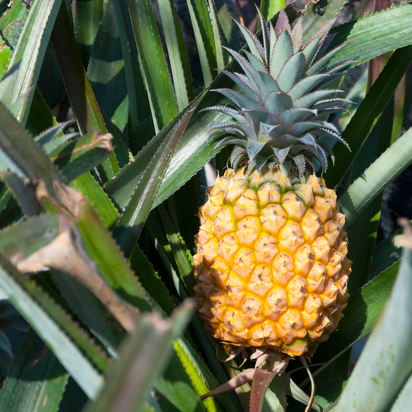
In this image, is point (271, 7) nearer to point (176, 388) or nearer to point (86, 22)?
point (86, 22)

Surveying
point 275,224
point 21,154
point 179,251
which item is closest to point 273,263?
point 275,224

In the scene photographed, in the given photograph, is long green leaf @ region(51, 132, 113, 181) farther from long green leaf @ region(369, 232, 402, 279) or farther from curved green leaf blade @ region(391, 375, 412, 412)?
long green leaf @ region(369, 232, 402, 279)

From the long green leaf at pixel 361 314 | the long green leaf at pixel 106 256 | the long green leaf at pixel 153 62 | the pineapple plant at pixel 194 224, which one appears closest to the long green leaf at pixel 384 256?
the pineapple plant at pixel 194 224

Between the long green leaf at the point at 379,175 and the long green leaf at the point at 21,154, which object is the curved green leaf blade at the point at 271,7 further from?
the long green leaf at the point at 21,154

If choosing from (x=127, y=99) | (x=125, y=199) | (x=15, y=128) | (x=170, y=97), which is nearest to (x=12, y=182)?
(x=15, y=128)

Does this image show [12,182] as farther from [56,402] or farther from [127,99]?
[127,99]
